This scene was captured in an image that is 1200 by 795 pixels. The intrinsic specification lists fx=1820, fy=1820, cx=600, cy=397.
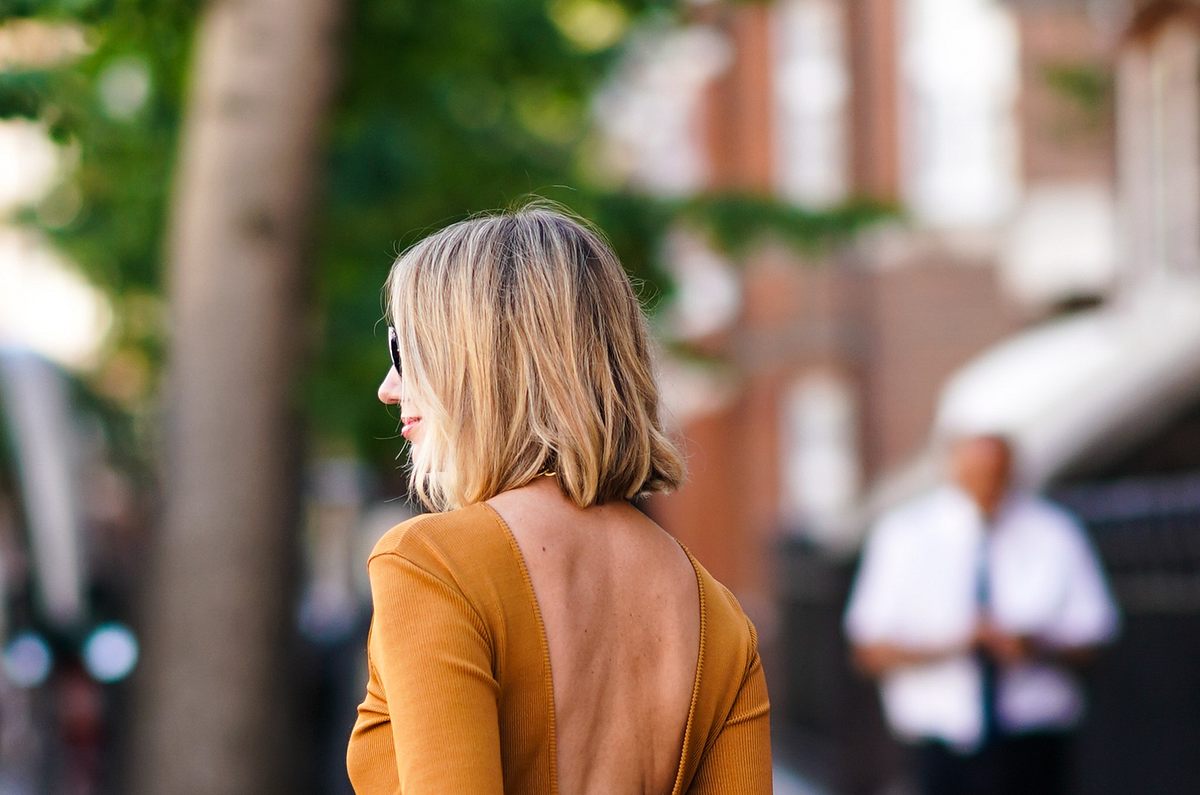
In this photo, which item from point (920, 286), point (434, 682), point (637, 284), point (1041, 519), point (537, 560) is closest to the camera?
point (434, 682)

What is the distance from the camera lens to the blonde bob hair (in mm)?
2145

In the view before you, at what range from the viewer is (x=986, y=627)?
5.62 meters

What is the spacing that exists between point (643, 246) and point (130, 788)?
5409 millimetres

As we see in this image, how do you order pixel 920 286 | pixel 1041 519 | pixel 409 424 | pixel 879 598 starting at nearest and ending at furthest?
pixel 409 424
pixel 1041 519
pixel 879 598
pixel 920 286

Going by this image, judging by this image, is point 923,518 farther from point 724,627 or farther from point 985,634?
point 724,627

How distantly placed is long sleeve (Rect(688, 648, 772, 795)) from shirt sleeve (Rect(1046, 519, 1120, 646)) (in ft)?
11.5

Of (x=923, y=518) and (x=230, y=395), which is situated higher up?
(x=230, y=395)

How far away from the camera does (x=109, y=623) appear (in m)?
14.0

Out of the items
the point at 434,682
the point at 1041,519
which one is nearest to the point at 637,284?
the point at 1041,519

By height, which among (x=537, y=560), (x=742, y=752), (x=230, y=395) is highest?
(x=537, y=560)

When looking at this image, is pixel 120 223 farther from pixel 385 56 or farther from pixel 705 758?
pixel 705 758

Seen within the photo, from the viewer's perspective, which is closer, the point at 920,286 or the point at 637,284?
the point at 637,284

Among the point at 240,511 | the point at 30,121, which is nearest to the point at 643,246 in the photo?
the point at 240,511

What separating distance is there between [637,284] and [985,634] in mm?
2273
